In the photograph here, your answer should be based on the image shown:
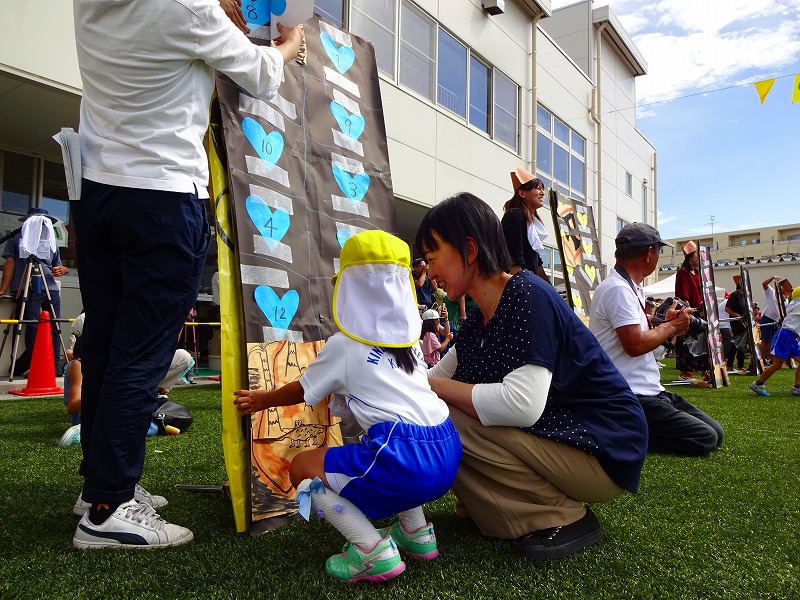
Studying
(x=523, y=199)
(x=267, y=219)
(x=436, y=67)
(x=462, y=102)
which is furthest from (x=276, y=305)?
(x=462, y=102)

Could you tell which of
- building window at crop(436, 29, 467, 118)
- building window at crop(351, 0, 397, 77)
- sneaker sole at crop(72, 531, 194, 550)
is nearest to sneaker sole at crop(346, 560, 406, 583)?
sneaker sole at crop(72, 531, 194, 550)

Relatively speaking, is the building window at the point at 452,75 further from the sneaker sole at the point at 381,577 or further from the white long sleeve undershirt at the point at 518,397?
the sneaker sole at the point at 381,577

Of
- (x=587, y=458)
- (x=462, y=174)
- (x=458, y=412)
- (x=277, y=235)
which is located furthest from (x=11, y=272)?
(x=462, y=174)

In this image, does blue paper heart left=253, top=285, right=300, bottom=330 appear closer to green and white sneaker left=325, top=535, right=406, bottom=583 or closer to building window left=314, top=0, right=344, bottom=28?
green and white sneaker left=325, top=535, right=406, bottom=583

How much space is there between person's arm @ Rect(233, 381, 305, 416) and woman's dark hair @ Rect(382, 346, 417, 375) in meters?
0.30

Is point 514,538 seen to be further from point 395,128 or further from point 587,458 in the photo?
point 395,128

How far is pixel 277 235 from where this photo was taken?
6.77ft

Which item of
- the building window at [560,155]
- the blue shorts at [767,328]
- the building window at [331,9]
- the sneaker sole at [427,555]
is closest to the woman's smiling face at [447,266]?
the sneaker sole at [427,555]

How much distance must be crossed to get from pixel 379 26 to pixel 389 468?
810 cm

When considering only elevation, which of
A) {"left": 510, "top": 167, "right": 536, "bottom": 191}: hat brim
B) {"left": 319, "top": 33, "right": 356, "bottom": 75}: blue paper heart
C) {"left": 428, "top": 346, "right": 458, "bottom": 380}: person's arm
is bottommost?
{"left": 428, "top": 346, "right": 458, "bottom": 380}: person's arm

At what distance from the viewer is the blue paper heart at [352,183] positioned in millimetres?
2408

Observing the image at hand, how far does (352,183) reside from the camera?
246 centimetres

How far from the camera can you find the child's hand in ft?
5.66

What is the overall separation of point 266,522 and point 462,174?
29.2 feet
